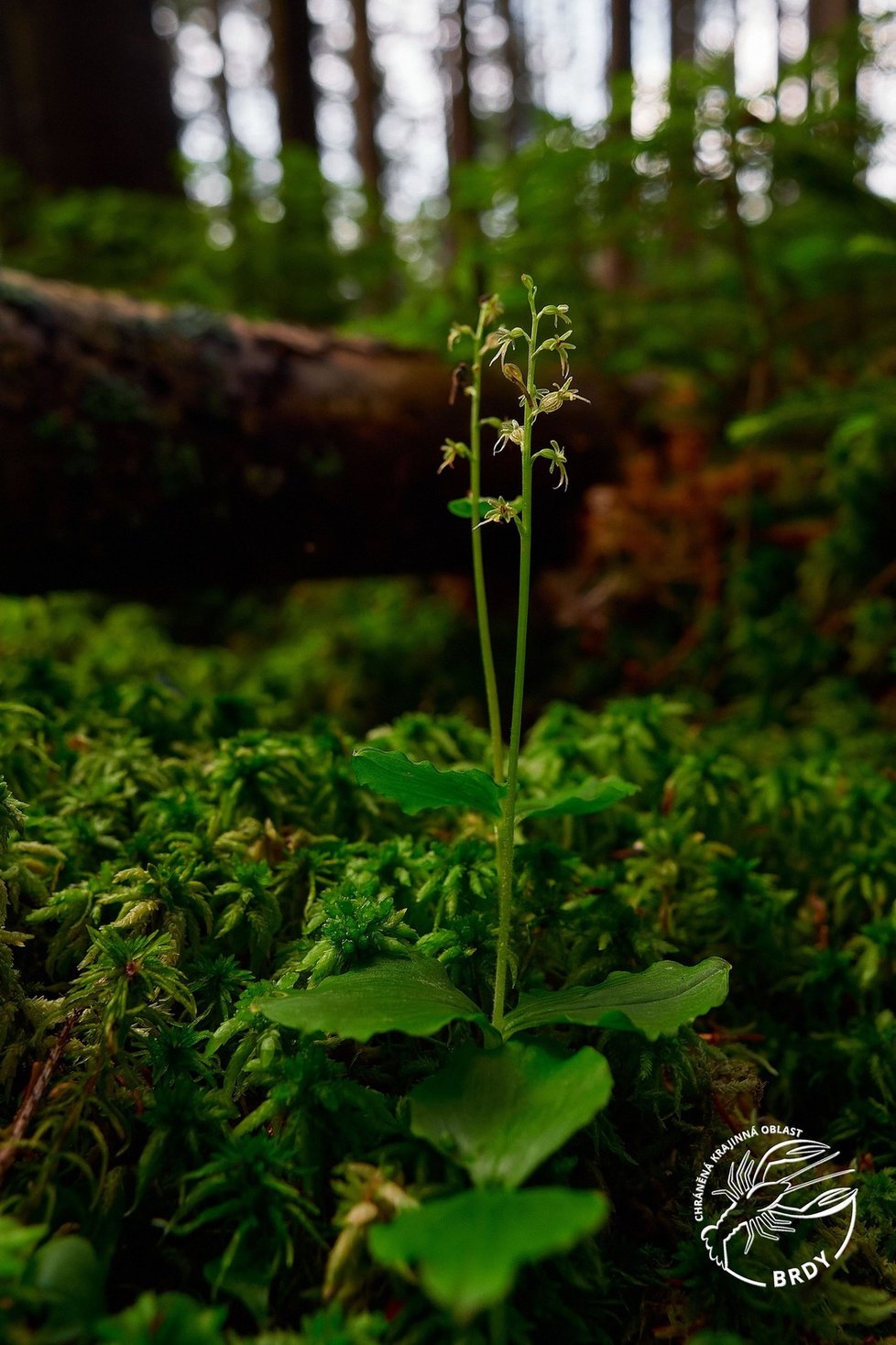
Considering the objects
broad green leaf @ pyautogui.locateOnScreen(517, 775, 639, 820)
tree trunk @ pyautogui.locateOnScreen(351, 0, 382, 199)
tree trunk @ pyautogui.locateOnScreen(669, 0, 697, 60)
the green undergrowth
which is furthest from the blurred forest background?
tree trunk @ pyautogui.locateOnScreen(669, 0, 697, 60)

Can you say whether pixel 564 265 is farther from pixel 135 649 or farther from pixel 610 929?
pixel 610 929

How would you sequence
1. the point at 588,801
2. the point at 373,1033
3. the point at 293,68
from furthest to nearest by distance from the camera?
the point at 293,68
the point at 588,801
the point at 373,1033

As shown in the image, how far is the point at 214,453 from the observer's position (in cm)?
355

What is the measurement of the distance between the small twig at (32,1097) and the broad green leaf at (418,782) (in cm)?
67

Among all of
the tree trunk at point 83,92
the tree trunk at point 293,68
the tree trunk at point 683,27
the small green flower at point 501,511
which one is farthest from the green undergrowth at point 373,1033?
the tree trunk at point 683,27

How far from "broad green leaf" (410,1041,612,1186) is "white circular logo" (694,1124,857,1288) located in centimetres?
49

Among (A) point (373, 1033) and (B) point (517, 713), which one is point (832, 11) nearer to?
(B) point (517, 713)

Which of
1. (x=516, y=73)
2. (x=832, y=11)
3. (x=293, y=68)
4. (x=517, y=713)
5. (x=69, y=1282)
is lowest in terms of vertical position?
(x=69, y=1282)

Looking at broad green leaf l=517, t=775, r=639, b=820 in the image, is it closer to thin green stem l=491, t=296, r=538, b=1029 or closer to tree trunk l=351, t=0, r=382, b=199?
thin green stem l=491, t=296, r=538, b=1029

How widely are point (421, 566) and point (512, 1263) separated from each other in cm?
356

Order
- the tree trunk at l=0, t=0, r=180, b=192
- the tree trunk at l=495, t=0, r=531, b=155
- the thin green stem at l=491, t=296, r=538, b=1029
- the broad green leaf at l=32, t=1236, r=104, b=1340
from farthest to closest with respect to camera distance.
→ the tree trunk at l=495, t=0, r=531, b=155, the tree trunk at l=0, t=0, r=180, b=192, the thin green stem at l=491, t=296, r=538, b=1029, the broad green leaf at l=32, t=1236, r=104, b=1340

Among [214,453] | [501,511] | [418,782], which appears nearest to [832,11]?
[214,453]

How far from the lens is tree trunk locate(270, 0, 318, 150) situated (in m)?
8.71

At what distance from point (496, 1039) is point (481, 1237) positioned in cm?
45
